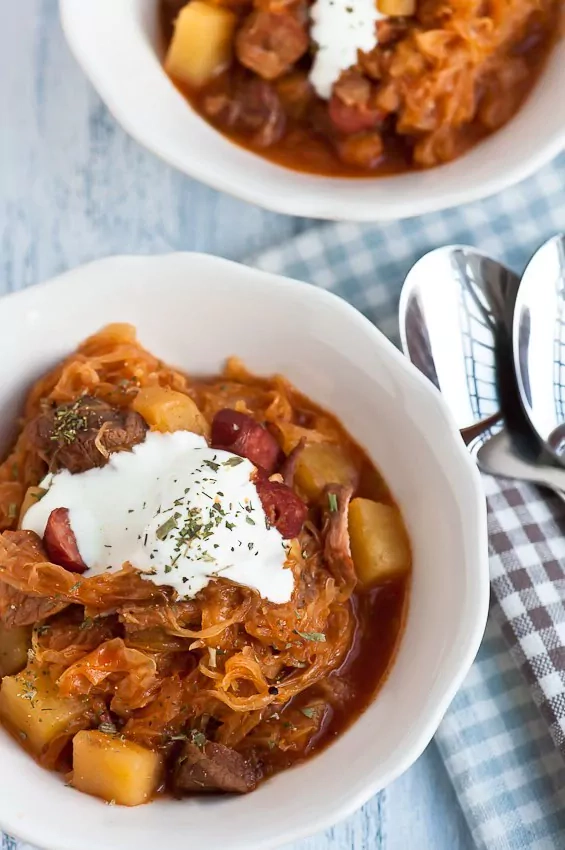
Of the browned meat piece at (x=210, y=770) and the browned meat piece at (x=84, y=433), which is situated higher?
the browned meat piece at (x=84, y=433)

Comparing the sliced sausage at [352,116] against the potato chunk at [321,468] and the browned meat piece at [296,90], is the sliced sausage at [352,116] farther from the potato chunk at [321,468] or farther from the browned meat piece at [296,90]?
the potato chunk at [321,468]

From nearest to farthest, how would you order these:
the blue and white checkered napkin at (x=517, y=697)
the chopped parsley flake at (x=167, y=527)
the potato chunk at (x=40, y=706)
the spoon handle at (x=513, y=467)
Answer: the chopped parsley flake at (x=167, y=527) → the potato chunk at (x=40, y=706) → the blue and white checkered napkin at (x=517, y=697) → the spoon handle at (x=513, y=467)

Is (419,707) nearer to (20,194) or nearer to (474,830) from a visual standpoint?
(474,830)

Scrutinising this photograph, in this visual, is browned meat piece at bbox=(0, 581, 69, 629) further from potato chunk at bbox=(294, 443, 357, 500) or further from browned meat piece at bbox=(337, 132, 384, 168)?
browned meat piece at bbox=(337, 132, 384, 168)

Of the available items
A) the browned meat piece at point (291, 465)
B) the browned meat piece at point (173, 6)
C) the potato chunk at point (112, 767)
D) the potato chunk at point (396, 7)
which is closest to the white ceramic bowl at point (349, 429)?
the potato chunk at point (112, 767)

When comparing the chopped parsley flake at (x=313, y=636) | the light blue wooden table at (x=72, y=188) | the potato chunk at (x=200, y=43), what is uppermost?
the potato chunk at (x=200, y=43)

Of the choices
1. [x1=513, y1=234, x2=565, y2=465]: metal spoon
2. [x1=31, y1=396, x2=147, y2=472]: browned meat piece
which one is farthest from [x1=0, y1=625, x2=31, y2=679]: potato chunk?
[x1=513, y1=234, x2=565, y2=465]: metal spoon

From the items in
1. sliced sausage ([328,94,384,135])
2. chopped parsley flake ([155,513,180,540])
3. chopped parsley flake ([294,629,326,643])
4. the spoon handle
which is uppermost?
sliced sausage ([328,94,384,135])

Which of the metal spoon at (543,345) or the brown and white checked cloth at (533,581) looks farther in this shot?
the metal spoon at (543,345)
